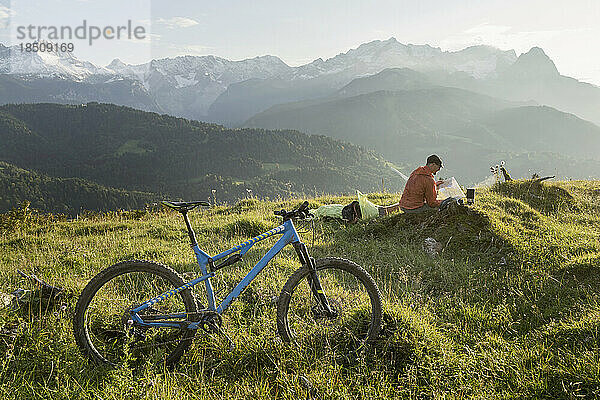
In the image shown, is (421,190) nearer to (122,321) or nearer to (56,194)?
(122,321)

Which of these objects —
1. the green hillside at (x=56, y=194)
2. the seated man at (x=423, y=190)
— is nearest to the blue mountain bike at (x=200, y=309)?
the seated man at (x=423, y=190)

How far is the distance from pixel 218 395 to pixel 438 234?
6313 millimetres

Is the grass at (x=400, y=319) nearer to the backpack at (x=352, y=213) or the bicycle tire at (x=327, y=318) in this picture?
the bicycle tire at (x=327, y=318)

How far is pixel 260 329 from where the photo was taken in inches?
167

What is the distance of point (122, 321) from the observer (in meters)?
3.83

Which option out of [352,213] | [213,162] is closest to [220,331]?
[352,213]

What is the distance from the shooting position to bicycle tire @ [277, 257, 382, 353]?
389 centimetres

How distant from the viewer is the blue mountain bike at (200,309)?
12.2 feet

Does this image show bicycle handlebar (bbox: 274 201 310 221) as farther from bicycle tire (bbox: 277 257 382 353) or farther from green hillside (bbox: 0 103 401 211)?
green hillside (bbox: 0 103 401 211)

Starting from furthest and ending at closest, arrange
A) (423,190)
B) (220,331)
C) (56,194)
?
(56,194) < (423,190) < (220,331)

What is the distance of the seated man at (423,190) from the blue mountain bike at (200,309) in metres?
5.65

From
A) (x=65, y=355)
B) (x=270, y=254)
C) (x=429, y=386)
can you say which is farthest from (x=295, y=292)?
(x=65, y=355)

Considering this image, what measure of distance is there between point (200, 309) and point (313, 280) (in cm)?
126

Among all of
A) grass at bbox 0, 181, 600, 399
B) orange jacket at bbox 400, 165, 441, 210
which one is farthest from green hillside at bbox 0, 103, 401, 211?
grass at bbox 0, 181, 600, 399
